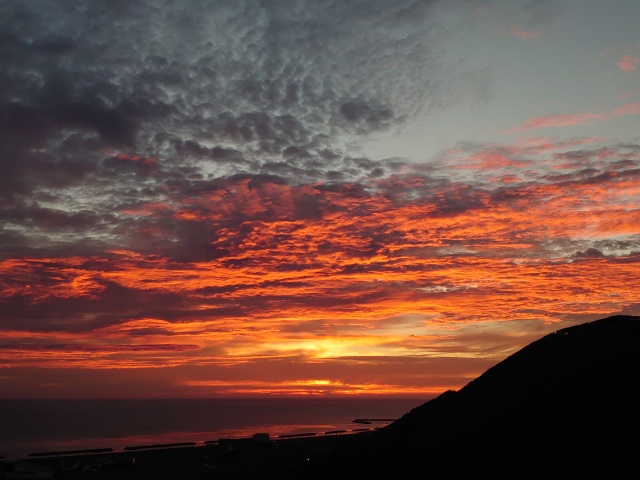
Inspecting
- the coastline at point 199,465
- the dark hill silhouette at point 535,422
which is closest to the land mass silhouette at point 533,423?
the dark hill silhouette at point 535,422

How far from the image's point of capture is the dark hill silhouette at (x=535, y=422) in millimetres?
30125

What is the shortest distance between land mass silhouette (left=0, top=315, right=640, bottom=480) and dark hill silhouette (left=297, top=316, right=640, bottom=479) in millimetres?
57

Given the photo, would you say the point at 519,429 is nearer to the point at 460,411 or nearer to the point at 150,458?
the point at 460,411

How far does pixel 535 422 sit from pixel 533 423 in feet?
0.44

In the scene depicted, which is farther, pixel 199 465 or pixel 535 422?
pixel 199 465

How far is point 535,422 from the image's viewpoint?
112ft

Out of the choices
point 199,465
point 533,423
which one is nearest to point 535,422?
point 533,423

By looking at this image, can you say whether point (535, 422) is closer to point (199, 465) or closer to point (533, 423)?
point (533, 423)

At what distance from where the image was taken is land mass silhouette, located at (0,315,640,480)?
30053 millimetres

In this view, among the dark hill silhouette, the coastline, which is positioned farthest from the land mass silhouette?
the coastline

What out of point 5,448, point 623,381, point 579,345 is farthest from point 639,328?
point 5,448

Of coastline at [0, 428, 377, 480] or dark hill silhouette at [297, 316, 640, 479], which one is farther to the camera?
coastline at [0, 428, 377, 480]

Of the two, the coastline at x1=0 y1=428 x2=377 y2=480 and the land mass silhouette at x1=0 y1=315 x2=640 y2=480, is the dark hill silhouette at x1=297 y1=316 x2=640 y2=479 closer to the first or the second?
the land mass silhouette at x1=0 y1=315 x2=640 y2=480

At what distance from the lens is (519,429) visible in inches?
1340
